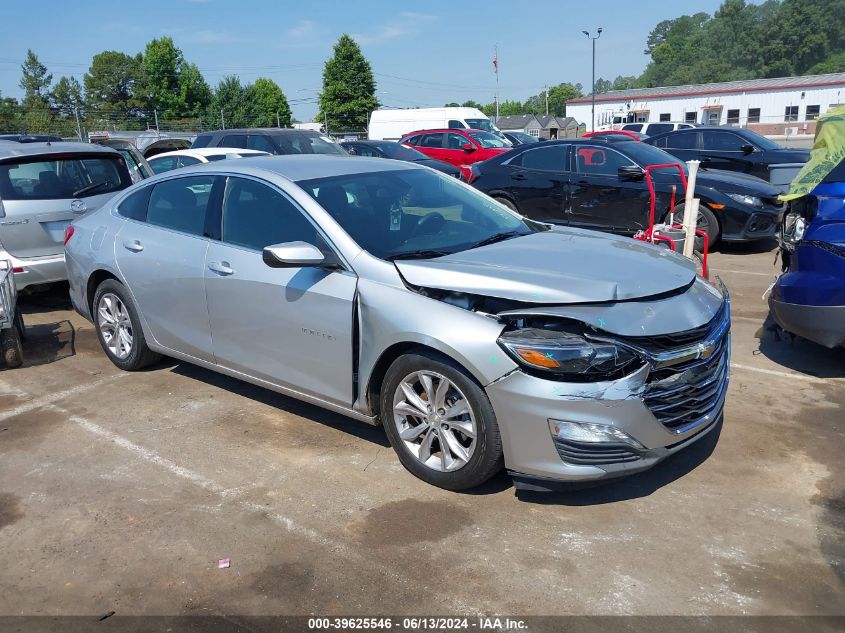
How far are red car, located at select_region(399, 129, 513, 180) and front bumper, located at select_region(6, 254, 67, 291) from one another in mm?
13746

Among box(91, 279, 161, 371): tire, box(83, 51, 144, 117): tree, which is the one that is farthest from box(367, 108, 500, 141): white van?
box(83, 51, 144, 117): tree

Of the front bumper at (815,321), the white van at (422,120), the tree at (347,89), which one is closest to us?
the front bumper at (815,321)

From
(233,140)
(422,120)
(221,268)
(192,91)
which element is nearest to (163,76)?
(192,91)

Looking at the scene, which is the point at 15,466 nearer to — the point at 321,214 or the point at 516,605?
the point at 321,214

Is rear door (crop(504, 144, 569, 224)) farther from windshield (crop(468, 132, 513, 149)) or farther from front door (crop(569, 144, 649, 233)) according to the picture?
windshield (crop(468, 132, 513, 149))

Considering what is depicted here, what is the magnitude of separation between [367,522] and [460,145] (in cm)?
1788

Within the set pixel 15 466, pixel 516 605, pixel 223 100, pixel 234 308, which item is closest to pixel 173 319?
pixel 234 308

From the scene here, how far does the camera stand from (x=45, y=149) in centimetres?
745

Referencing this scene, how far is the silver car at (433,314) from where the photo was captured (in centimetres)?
331

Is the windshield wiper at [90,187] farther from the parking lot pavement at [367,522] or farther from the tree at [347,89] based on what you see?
the tree at [347,89]

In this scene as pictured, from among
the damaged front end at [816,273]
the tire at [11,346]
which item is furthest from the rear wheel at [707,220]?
the tire at [11,346]

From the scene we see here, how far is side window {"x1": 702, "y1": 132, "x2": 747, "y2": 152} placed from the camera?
1408cm

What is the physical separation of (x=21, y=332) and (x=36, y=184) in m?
1.64

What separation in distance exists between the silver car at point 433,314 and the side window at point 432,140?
640 inches
